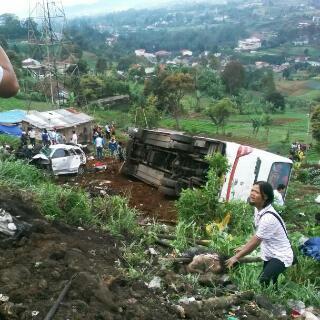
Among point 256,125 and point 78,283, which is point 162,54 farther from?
point 78,283

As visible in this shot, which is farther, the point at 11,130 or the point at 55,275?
the point at 11,130

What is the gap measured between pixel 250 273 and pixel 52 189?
11.2 ft

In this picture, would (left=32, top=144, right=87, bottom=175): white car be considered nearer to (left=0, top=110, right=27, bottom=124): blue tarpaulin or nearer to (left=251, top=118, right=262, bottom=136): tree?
(left=0, top=110, right=27, bottom=124): blue tarpaulin

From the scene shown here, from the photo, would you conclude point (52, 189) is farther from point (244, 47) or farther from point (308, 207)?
point (244, 47)

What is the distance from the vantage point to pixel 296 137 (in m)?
50.2

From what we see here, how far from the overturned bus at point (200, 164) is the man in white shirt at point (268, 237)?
19.5 ft

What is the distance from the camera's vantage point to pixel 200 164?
42.7 feet

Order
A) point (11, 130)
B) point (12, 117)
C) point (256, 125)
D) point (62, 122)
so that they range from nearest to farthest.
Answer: point (11, 130)
point (62, 122)
point (12, 117)
point (256, 125)

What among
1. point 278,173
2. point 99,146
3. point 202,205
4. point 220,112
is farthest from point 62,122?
point 220,112

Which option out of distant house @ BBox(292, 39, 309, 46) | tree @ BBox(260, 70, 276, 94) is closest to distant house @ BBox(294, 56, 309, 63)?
distant house @ BBox(292, 39, 309, 46)

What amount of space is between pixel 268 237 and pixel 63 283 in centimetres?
211

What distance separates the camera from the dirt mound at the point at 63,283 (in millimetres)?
3787

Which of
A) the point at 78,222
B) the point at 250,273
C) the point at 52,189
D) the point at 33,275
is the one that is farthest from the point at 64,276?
the point at 52,189

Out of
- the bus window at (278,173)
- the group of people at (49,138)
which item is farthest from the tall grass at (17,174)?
the group of people at (49,138)
